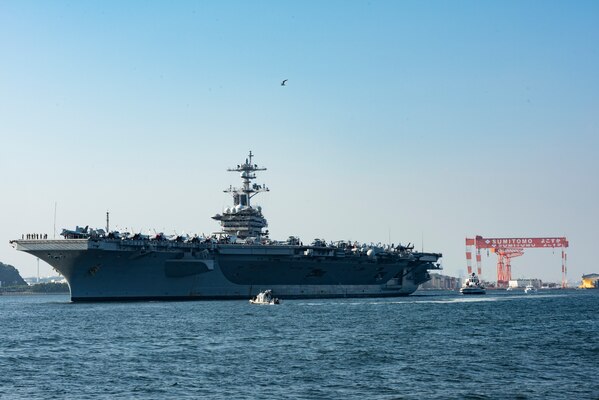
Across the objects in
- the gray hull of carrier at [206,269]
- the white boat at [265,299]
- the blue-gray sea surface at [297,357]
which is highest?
the gray hull of carrier at [206,269]

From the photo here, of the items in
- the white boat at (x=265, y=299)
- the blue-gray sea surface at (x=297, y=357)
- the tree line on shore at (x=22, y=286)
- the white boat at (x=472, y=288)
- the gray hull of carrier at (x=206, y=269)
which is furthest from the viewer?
the tree line on shore at (x=22, y=286)

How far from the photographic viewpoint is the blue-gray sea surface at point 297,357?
22.0m

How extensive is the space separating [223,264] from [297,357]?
35.3m

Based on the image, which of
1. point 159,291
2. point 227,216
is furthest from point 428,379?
point 227,216

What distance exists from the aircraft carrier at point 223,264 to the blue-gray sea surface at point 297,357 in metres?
10.5

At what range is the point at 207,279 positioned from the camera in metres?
63.0

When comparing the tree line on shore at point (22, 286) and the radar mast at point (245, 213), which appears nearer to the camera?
the radar mast at point (245, 213)

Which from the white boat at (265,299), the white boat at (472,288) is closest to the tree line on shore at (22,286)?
the white boat at (472,288)

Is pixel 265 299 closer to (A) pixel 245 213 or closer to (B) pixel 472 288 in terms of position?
(A) pixel 245 213

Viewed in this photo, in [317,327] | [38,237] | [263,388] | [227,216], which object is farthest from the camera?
[227,216]

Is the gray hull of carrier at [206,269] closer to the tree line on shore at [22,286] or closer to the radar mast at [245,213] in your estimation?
the radar mast at [245,213]

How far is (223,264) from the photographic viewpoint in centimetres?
6316

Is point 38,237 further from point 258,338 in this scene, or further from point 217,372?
point 217,372

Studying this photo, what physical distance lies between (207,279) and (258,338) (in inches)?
1137
